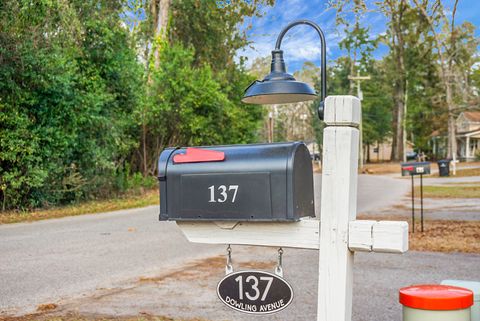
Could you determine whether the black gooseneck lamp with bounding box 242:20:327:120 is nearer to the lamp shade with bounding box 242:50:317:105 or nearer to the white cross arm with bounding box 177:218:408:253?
the lamp shade with bounding box 242:50:317:105

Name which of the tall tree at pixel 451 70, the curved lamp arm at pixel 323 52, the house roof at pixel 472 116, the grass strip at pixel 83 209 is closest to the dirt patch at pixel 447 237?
Answer: the curved lamp arm at pixel 323 52

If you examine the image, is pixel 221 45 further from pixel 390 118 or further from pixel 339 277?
pixel 390 118

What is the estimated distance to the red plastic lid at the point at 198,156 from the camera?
2.59m

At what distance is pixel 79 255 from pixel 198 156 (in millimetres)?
6533

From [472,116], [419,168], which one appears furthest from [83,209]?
[472,116]

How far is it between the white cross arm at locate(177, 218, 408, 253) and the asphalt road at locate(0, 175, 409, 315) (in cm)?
344

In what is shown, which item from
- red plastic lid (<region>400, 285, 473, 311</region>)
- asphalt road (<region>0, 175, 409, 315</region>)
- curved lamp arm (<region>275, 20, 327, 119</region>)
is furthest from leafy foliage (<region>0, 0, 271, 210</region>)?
red plastic lid (<region>400, 285, 473, 311</region>)

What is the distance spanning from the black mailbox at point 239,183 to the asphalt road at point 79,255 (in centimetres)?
344

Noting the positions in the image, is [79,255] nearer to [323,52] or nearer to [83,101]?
[323,52]

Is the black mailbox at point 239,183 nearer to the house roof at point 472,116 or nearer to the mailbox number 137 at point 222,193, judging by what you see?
the mailbox number 137 at point 222,193

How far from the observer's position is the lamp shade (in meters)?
3.45

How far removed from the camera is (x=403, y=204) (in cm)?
1738

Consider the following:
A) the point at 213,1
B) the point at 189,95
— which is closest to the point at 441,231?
the point at 189,95

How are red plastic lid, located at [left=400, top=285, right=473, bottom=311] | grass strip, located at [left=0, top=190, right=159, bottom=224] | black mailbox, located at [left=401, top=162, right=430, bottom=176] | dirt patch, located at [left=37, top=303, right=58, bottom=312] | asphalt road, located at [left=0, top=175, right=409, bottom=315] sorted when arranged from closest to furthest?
red plastic lid, located at [left=400, top=285, right=473, bottom=311] → dirt patch, located at [left=37, top=303, right=58, bottom=312] → asphalt road, located at [left=0, top=175, right=409, bottom=315] → black mailbox, located at [left=401, top=162, right=430, bottom=176] → grass strip, located at [left=0, top=190, right=159, bottom=224]
